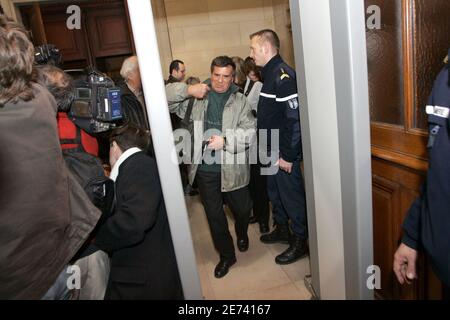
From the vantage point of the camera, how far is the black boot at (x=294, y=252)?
219cm

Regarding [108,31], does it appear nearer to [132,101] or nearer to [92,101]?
[132,101]

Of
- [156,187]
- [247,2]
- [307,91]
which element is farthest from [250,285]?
[247,2]

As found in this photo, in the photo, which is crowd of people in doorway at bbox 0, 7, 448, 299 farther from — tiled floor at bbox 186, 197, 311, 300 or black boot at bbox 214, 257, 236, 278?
tiled floor at bbox 186, 197, 311, 300

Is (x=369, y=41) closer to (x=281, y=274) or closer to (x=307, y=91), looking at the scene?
(x=307, y=91)

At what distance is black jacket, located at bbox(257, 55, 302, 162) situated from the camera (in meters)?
1.88

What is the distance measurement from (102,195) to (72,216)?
0.12m

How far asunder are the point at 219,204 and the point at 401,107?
3.96ft

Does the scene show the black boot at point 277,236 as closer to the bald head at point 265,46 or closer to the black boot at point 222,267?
the black boot at point 222,267

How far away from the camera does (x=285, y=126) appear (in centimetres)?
193

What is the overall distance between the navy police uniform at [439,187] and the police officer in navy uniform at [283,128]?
1024 mm

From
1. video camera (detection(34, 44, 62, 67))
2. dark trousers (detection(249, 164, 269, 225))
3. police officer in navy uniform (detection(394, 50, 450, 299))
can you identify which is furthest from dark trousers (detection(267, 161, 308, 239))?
video camera (detection(34, 44, 62, 67))

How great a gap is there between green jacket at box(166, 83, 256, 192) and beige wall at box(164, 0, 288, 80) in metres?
2.10

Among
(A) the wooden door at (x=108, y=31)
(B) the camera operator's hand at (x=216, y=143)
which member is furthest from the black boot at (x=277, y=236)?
(A) the wooden door at (x=108, y=31)

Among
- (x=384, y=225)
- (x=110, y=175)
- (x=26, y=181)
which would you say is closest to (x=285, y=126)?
(x=384, y=225)
